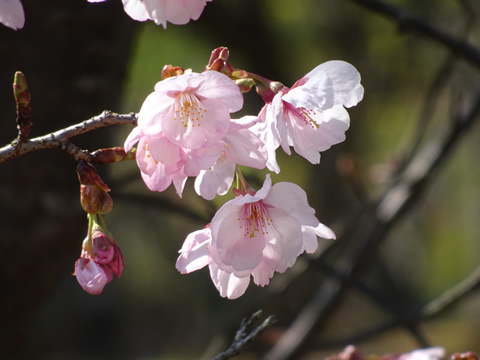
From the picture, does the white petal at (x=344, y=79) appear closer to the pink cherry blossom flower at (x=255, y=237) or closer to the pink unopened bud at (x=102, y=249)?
the pink cherry blossom flower at (x=255, y=237)

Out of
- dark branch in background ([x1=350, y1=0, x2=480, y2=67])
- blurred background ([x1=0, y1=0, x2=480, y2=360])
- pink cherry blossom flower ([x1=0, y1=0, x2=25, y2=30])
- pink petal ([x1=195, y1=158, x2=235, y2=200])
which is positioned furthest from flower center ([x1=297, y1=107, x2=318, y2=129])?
dark branch in background ([x1=350, y1=0, x2=480, y2=67])

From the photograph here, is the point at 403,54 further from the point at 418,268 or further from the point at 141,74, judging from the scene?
the point at 418,268

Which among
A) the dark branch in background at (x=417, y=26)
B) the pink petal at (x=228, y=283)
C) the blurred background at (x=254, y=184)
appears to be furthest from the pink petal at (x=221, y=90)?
the dark branch in background at (x=417, y=26)

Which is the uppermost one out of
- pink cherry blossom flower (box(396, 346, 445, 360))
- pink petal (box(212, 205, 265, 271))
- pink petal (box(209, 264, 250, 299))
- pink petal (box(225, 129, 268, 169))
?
pink petal (box(225, 129, 268, 169))

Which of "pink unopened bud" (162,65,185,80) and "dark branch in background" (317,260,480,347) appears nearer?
"pink unopened bud" (162,65,185,80)

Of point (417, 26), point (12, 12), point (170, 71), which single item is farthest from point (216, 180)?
point (417, 26)

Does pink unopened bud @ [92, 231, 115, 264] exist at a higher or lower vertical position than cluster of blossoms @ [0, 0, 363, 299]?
lower

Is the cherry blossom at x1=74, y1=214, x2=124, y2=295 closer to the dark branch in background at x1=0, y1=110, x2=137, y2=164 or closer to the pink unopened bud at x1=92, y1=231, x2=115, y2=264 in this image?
the pink unopened bud at x1=92, y1=231, x2=115, y2=264
